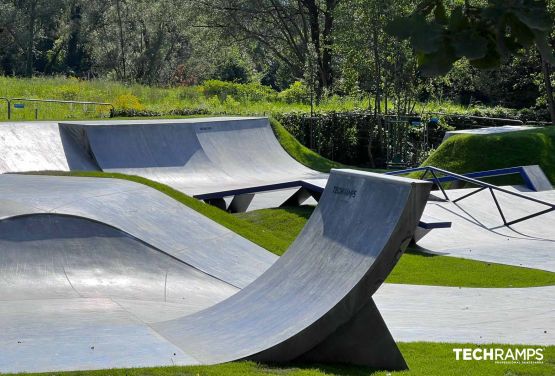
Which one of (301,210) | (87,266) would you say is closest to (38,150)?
(301,210)

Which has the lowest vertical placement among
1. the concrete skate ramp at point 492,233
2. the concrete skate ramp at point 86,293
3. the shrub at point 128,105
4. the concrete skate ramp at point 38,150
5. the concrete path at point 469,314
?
the concrete skate ramp at point 492,233

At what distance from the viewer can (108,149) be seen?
20.9 meters

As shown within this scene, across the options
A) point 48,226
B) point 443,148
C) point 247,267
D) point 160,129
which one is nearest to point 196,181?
point 160,129

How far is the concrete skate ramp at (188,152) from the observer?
20.8 metres

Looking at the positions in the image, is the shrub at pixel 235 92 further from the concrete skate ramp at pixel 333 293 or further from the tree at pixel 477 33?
the tree at pixel 477 33

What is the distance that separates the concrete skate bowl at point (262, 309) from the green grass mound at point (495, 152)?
529 inches

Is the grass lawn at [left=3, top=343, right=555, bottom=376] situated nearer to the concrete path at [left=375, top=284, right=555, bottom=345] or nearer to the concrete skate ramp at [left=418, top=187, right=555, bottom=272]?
the concrete path at [left=375, top=284, right=555, bottom=345]

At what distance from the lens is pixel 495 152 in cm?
2259

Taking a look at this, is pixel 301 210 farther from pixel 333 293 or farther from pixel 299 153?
pixel 333 293

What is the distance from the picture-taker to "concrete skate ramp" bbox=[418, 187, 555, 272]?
48.0 ft

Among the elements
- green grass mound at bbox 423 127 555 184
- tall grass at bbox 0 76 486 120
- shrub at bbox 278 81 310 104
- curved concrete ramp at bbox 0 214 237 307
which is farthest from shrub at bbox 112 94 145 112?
curved concrete ramp at bbox 0 214 237 307

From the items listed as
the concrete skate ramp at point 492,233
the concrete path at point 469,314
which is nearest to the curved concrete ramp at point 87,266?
the concrete path at point 469,314

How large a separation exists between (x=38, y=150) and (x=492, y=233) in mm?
9692

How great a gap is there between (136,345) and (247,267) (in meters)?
5.01
